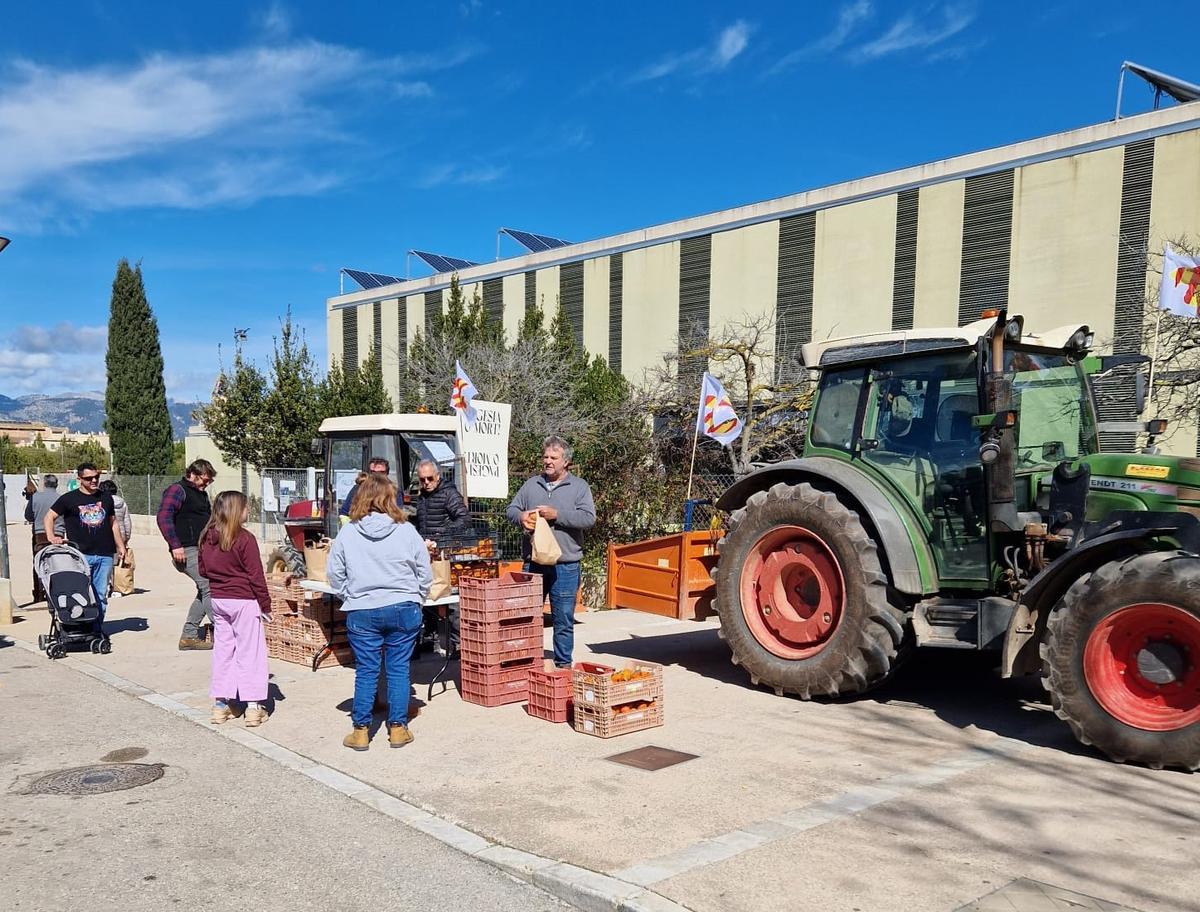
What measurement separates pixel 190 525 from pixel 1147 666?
27.8 ft

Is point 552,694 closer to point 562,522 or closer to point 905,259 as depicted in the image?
point 562,522

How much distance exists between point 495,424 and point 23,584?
34.5ft

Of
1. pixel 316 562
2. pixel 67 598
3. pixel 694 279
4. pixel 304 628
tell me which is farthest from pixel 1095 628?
pixel 694 279

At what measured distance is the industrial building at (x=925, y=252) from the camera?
65.9 feet

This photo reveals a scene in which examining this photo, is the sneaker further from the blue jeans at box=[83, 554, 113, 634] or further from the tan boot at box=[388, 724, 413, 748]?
the tan boot at box=[388, 724, 413, 748]

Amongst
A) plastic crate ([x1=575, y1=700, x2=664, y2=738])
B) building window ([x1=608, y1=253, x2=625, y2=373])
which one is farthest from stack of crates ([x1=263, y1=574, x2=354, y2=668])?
building window ([x1=608, y1=253, x2=625, y2=373])

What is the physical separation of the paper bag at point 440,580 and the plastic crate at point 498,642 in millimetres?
393

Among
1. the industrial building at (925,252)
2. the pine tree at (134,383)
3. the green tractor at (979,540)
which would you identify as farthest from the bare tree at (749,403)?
the pine tree at (134,383)

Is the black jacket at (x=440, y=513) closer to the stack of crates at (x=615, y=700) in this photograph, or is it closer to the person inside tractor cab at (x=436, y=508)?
the person inside tractor cab at (x=436, y=508)

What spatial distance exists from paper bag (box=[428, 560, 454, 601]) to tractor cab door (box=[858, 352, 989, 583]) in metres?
3.43

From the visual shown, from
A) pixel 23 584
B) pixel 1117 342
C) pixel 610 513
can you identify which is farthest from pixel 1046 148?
pixel 23 584

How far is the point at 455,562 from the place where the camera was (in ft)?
28.6

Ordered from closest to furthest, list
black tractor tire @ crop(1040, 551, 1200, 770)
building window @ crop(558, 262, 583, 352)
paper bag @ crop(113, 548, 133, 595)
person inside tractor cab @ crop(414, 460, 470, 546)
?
black tractor tire @ crop(1040, 551, 1200, 770) < person inside tractor cab @ crop(414, 460, 470, 546) < paper bag @ crop(113, 548, 133, 595) < building window @ crop(558, 262, 583, 352)

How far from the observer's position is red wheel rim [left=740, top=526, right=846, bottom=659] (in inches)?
279
